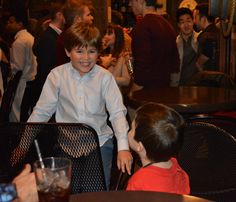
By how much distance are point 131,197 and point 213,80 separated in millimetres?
2637

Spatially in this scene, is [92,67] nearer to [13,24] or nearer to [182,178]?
[182,178]

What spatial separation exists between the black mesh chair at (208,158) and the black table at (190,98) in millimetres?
730

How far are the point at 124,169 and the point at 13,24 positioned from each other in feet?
13.6

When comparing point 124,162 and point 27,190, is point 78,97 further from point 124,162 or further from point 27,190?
point 27,190

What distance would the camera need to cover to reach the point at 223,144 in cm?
245

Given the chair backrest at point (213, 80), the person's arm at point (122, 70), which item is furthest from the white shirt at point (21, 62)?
the chair backrest at point (213, 80)

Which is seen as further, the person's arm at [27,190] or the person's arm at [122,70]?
the person's arm at [122,70]

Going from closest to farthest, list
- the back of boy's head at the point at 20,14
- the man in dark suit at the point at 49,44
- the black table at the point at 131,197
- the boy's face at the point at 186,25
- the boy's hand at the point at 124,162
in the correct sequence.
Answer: the black table at the point at 131,197, the boy's hand at the point at 124,162, the man in dark suit at the point at 49,44, the boy's face at the point at 186,25, the back of boy's head at the point at 20,14

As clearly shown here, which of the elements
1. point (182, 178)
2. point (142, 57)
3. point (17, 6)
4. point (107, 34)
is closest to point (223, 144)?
point (182, 178)

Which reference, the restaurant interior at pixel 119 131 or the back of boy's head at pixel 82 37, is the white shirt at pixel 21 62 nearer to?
the restaurant interior at pixel 119 131

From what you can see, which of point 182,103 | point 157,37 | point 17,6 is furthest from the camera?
point 17,6

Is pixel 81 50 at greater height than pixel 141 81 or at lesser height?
greater

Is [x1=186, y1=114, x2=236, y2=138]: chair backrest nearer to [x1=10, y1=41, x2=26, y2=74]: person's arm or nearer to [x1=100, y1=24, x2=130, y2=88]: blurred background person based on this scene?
[x1=100, y1=24, x2=130, y2=88]: blurred background person

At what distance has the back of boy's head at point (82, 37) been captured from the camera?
9.04ft
